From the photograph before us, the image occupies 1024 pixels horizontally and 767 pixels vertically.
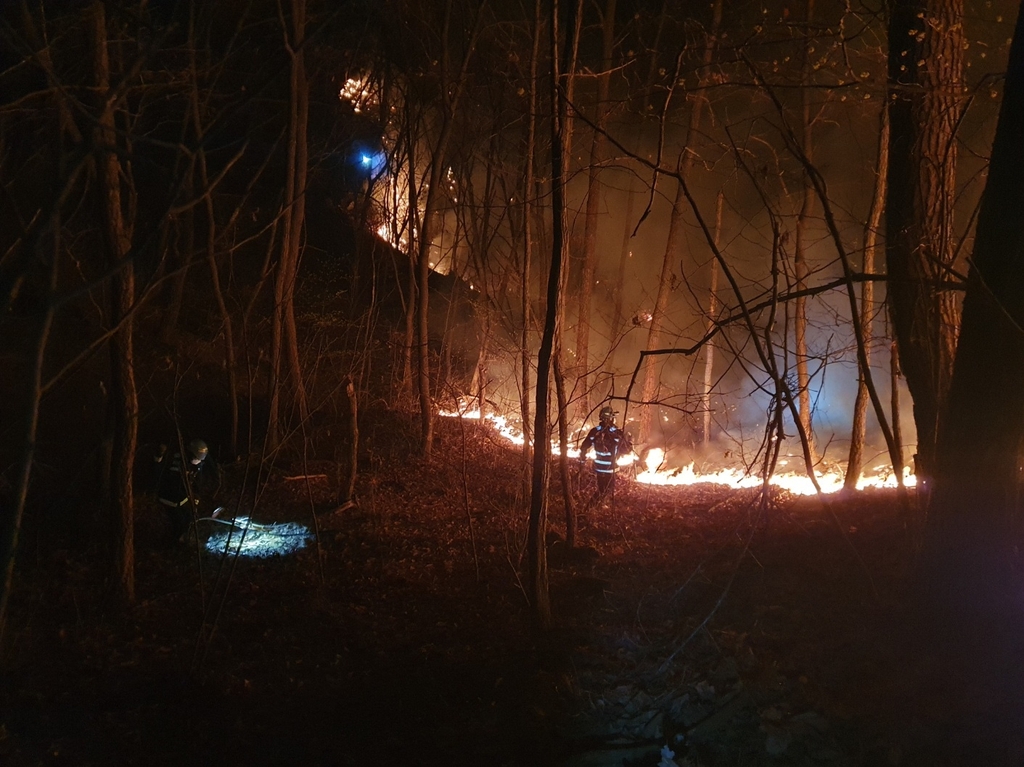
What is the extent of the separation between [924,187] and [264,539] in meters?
8.85

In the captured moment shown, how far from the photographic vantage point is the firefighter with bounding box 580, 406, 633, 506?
11469 mm

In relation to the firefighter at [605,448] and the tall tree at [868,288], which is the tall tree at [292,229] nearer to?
the firefighter at [605,448]

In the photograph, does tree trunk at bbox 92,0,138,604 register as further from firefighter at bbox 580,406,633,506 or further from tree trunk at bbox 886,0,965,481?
tree trunk at bbox 886,0,965,481

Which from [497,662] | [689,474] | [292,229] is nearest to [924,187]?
[497,662]

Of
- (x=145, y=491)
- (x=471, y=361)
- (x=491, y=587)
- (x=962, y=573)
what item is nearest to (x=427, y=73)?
(x=471, y=361)

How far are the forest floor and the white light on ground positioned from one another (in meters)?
0.23

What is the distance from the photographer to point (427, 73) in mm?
14875

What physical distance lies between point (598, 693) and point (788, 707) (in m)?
1.62

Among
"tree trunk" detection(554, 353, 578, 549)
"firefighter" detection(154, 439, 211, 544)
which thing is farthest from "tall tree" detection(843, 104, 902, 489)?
"firefighter" detection(154, 439, 211, 544)

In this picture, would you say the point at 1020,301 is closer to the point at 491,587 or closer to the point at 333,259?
the point at 491,587

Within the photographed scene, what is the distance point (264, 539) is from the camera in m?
9.92

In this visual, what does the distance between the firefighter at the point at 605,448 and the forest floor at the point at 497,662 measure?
218 cm

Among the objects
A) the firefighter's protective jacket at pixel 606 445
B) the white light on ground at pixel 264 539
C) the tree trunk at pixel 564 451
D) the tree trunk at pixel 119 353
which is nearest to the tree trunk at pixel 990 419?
the tree trunk at pixel 564 451

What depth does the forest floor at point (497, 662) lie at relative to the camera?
17.9 ft
